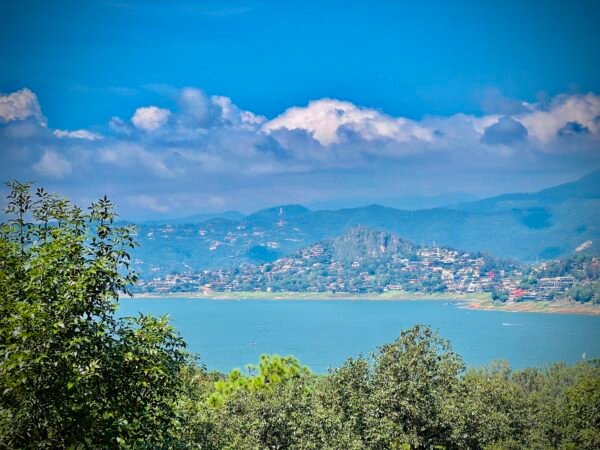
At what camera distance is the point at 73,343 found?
742 centimetres

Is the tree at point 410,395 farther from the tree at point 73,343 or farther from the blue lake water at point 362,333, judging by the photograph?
the blue lake water at point 362,333

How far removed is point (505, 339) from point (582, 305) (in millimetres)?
66987

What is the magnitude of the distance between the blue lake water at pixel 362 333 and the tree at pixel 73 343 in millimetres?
70093

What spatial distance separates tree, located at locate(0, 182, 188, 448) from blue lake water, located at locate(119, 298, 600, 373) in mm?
70093

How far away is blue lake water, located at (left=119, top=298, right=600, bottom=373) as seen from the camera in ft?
319

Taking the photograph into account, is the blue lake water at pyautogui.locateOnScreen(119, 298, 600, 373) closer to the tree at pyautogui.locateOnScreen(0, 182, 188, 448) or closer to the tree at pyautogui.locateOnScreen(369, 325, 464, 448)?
the tree at pyautogui.locateOnScreen(369, 325, 464, 448)

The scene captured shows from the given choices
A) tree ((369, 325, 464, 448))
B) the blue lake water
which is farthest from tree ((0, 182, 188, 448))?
the blue lake water

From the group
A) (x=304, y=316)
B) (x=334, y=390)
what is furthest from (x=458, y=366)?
(x=304, y=316)

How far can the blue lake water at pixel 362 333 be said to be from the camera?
9738 centimetres

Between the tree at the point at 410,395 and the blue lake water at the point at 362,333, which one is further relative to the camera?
the blue lake water at the point at 362,333

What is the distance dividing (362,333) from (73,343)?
12086 cm

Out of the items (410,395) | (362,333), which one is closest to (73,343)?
(410,395)

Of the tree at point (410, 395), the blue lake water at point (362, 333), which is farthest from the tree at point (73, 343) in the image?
the blue lake water at point (362, 333)

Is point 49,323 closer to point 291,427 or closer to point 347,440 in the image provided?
point 347,440
